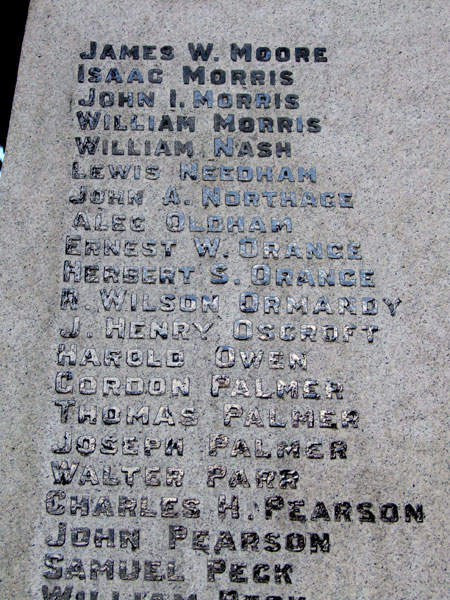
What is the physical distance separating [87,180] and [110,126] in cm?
34

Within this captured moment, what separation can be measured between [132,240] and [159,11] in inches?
55.2

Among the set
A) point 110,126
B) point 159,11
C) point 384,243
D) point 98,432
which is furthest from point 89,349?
point 159,11

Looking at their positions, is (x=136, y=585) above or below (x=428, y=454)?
below

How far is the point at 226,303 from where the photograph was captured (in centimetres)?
356

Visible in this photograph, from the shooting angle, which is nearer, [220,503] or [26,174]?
[220,503]

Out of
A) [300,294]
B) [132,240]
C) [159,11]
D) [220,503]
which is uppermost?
[159,11]

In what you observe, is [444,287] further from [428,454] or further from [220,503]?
[220,503]

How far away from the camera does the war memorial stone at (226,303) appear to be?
3248 millimetres

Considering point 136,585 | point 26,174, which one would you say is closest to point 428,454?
point 136,585

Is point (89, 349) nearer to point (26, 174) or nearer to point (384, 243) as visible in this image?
point (26, 174)

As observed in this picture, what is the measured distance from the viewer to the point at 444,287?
3.62 meters

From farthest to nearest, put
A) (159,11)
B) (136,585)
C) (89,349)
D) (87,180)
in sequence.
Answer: (159,11) → (87,180) → (89,349) → (136,585)

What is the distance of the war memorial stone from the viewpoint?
3248 mm

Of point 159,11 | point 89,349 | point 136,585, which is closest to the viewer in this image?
point 136,585
